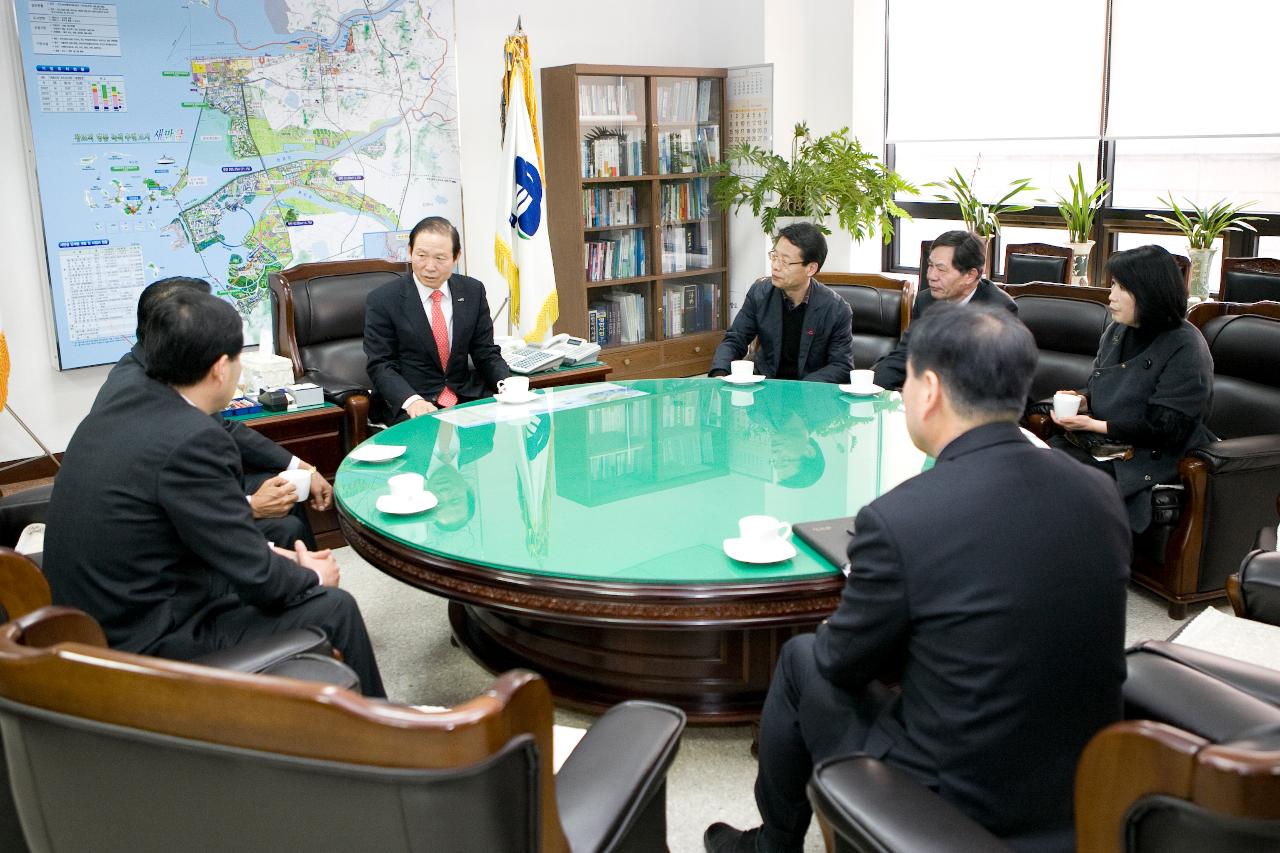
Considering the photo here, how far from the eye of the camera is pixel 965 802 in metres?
1.59

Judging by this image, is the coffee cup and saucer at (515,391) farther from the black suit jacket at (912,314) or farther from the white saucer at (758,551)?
the white saucer at (758,551)

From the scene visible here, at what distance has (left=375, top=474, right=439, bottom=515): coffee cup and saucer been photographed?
255 cm

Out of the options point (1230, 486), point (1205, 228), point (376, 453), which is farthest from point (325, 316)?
point (1205, 228)

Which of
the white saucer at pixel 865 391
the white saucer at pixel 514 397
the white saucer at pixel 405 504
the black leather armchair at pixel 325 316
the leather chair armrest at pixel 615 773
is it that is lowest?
the leather chair armrest at pixel 615 773

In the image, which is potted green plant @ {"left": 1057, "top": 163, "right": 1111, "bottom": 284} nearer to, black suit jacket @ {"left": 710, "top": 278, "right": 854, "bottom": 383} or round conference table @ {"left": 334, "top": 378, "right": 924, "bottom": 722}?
black suit jacket @ {"left": 710, "top": 278, "right": 854, "bottom": 383}

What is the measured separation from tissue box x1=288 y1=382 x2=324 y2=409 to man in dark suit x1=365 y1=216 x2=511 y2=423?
219 millimetres

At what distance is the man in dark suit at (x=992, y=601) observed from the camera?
5.04ft

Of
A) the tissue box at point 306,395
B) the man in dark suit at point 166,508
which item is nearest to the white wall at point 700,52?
the tissue box at point 306,395

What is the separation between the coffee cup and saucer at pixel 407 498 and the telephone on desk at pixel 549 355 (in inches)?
74.6

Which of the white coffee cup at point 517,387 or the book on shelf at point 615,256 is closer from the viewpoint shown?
the white coffee cup at point 517,387

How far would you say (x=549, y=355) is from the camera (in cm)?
462

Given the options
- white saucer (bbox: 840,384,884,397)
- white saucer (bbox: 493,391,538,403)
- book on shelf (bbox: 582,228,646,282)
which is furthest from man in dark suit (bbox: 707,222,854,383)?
book on shelf (bbox: 582,228,646,282)

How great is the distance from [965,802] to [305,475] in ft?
6.15

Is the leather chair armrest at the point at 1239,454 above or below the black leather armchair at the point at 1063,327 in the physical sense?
below
